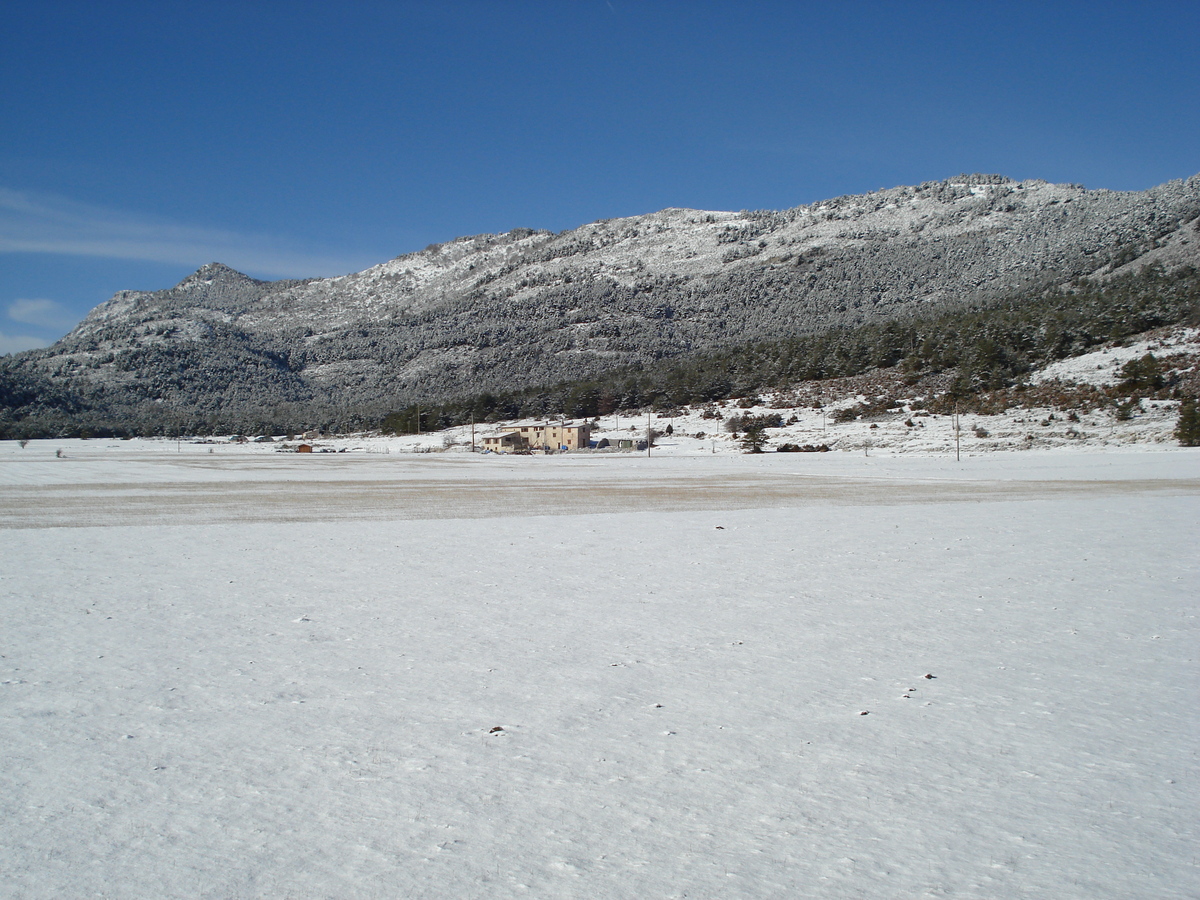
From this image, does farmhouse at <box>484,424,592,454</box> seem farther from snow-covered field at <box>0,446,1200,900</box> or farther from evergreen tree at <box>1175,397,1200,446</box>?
snow-covered field at <box>0,446,1200,900</box>

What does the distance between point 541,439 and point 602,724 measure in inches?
3638

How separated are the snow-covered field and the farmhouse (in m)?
80.9

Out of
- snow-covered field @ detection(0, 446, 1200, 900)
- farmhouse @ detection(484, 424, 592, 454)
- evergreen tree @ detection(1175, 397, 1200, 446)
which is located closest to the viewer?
snow-covered field @ detection(0, 446, 1200, 900)

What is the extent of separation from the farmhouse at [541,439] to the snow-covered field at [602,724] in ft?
265

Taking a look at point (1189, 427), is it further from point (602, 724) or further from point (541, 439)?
point (541, 439)

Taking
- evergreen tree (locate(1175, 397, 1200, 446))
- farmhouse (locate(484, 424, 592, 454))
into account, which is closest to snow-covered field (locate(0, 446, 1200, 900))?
evergreen tree (locate(1175, 397, 1200, 446))

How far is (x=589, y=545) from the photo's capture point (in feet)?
44.8

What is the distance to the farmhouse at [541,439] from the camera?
9344cm

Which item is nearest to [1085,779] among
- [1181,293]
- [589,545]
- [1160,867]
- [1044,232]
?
[1160,867]

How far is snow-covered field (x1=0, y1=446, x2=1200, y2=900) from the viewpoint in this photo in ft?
11.5

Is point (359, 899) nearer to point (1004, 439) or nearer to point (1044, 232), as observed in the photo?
point (1004, 439)

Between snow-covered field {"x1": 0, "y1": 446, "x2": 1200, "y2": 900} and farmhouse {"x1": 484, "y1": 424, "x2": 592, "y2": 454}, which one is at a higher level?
farmhouse {"x1": 484, "y1": 424, "x2": 592, "y2": 454}

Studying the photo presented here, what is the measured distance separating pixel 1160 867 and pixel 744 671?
A: 3195mm

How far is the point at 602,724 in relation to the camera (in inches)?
204
